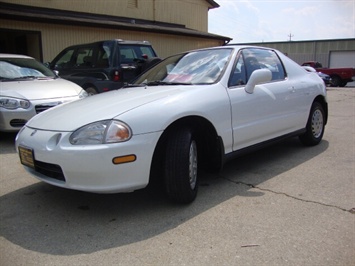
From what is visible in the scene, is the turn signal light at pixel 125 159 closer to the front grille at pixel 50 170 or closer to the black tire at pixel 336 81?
the front grille at pixel 50 170

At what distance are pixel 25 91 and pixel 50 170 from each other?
11.0ft

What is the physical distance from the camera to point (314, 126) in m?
5.53

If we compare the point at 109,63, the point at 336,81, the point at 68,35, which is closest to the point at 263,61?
the point at 109,63

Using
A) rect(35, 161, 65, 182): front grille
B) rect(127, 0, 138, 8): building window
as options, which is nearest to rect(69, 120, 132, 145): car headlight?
rect(35, 161, 65, 182): front grille

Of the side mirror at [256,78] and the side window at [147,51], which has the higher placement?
the side window at [147,51]

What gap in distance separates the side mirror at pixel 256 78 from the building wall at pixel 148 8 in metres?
12.1

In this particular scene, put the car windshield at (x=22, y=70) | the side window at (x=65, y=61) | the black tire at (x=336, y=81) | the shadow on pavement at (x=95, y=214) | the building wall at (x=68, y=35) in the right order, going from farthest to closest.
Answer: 1. the black tire at (x=336, y=81)
2. the building wall at (x=68, y=35)
3. the side window at (x=65, y=61)
4. the car windshield at (x=22, y=70)
5. the shadow on pavement at (x=95, y=214)

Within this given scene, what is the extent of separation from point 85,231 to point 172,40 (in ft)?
54.7

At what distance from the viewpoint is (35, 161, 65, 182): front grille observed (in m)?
3.05

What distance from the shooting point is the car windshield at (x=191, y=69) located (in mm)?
3965

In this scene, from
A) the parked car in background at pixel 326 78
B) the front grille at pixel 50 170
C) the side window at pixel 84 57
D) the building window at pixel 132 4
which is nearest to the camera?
the front grille at pixel 50 170

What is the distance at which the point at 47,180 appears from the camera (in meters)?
3.17

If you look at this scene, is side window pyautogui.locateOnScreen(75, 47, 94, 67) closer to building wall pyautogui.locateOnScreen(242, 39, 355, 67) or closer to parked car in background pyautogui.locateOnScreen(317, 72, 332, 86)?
parked car in background pyautogui.locateOnScreen(317, 72, 332, 86)

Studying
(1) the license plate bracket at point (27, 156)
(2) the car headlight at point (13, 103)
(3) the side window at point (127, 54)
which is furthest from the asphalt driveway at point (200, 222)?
(3) the side window at point (127, 54)
